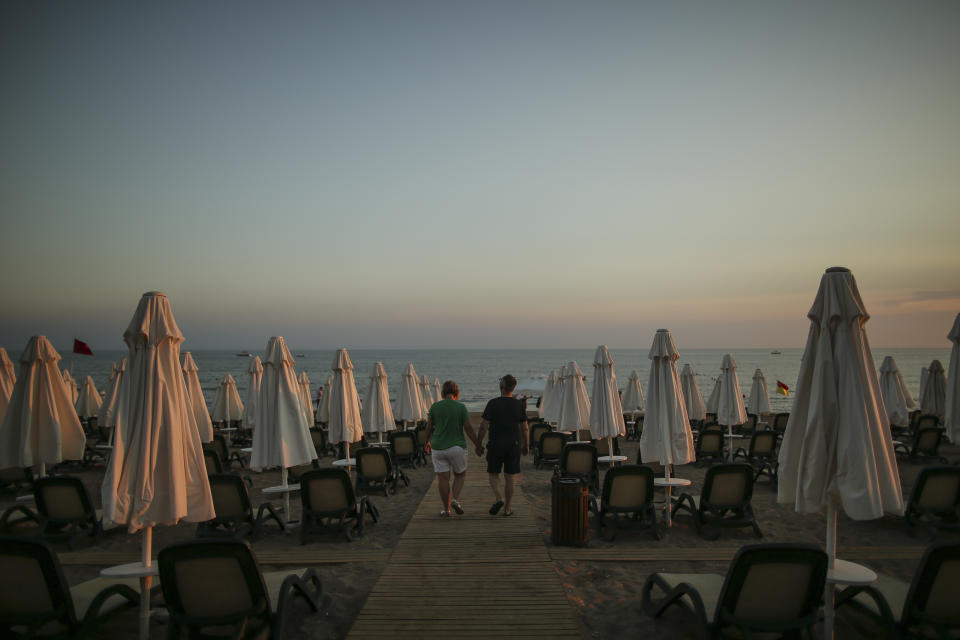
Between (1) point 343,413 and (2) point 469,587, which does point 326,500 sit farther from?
(1) point 343,413

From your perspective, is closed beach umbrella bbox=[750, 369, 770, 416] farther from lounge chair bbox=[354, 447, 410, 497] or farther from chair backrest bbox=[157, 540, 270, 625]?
chair backrest bbox=[157, 540, 270, 625]

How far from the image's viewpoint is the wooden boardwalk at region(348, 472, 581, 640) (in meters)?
4.29

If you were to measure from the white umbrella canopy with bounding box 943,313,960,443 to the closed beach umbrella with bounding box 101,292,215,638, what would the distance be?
36.1ft

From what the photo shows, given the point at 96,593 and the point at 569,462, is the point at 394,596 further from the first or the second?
the point at 569,462

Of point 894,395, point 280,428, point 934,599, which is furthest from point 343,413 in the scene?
point 894,395

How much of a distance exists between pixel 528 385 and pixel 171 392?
3222 centimetres

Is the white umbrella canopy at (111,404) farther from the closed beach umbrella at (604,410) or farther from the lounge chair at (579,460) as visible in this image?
the closed beach umbrella at (604,410)

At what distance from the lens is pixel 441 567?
5676 mm

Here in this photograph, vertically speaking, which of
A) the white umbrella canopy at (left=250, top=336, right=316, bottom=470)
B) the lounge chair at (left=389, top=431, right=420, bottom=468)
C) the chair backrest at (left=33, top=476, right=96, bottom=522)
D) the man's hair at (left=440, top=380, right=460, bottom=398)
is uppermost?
the man's hair at (left=440, top=380, right=460, bottom=398)

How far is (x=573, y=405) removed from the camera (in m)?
13.4

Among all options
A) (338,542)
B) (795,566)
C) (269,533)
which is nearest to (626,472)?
(795,566)

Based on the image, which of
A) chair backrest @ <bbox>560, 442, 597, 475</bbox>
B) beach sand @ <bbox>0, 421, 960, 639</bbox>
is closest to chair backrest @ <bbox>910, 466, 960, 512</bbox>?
beach sand @ <bbox>0, 421, 960, 639</bbox>

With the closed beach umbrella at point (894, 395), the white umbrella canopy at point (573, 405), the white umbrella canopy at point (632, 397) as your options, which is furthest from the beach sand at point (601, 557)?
the white umbrella canopy at point (632, 397)

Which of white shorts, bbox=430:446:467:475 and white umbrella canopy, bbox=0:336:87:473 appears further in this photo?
white umbrella canopy, bbox=0:336:87:473
